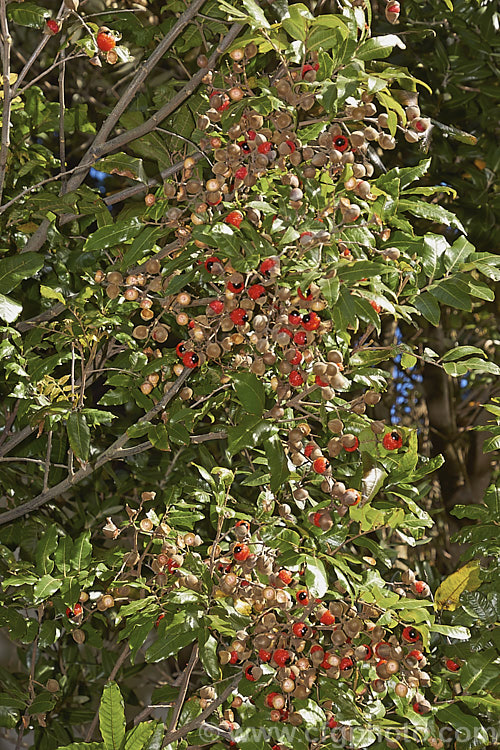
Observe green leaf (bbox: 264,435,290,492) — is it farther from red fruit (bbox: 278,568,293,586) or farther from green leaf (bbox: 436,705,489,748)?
green leaf (bbox: 436,705,489,748)

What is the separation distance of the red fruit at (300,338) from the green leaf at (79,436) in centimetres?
36

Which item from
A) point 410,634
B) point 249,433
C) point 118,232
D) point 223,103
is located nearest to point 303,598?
point 410,634

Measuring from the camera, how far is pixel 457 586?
1.19 metres

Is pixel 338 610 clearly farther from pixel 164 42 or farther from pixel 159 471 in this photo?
pixel 164 42

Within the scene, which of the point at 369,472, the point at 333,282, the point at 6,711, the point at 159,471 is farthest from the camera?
the point at 159,471

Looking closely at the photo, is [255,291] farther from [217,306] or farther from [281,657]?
[281,657]

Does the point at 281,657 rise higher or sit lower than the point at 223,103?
lower

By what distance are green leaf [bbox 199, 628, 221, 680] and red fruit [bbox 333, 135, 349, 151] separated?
0.61 meters

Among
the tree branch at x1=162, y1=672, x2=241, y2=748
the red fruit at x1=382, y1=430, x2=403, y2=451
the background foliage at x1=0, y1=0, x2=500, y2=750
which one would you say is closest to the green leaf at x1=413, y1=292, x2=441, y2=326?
the background foliage at x1=0, y1=0, x2=500, y2=750

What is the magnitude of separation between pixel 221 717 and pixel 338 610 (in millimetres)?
259

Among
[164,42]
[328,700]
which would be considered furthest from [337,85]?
[328,700]

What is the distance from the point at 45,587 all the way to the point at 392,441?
562 millimetres

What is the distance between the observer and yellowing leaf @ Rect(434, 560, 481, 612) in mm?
1188

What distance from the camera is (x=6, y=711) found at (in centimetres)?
129
